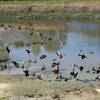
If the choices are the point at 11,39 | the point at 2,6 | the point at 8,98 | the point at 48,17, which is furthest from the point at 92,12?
the point at 8,98

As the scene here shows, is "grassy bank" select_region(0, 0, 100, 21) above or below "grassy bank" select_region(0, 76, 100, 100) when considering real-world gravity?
above

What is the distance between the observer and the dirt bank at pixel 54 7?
175 ft

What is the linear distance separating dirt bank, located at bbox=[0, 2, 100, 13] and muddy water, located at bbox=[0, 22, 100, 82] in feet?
37.2

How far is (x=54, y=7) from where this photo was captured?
54.4m

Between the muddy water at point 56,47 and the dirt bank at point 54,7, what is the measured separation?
37.2ft

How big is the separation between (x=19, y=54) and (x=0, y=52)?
4.15 ft

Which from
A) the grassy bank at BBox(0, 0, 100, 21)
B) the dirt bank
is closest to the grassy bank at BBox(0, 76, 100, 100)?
the grassy bank at BBox(0, 0, 100, 21)

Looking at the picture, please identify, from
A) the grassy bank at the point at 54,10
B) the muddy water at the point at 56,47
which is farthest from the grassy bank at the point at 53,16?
the muddy water at the point at 56,47

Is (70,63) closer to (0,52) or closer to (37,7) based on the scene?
(0,52)

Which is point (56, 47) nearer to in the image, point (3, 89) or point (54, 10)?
point (3, 89)

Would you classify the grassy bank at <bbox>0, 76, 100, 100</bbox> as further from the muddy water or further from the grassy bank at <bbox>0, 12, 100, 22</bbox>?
the grassy bank at <bbox>0, 12, 100, 22</bbox>

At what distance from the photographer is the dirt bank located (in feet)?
175

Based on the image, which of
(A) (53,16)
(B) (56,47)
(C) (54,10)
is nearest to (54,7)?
(C) (54,10)

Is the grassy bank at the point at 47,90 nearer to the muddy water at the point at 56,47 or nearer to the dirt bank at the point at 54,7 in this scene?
the muddy water at the point at 56,47
